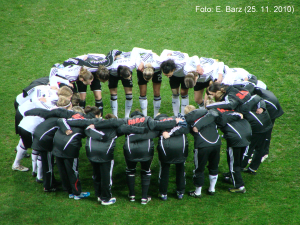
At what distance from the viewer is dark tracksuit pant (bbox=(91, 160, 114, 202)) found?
5883 millimetres

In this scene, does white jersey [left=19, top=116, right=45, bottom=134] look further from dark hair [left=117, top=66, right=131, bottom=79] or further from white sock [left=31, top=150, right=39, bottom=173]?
dark hair [left=117, top=66, right=131, bottom=79]

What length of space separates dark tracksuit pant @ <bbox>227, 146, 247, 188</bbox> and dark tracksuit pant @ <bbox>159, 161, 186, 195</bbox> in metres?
0.95

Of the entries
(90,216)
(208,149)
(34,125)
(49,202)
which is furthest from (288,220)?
(34,125)

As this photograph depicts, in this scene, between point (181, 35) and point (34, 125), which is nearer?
point (34, 125)

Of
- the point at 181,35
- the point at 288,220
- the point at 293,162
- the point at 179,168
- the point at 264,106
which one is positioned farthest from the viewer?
the point at 181,35

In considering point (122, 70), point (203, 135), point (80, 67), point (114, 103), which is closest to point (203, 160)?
point (203, 135)

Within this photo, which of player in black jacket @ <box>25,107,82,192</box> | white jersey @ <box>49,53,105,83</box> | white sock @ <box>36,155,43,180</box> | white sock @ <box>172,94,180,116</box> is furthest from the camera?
white sock @ <box>172,94,180,116</box>

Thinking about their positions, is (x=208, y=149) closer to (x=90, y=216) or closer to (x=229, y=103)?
(x=229, y=103)

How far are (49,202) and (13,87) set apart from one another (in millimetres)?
5369

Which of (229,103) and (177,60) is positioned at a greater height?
(177,60)

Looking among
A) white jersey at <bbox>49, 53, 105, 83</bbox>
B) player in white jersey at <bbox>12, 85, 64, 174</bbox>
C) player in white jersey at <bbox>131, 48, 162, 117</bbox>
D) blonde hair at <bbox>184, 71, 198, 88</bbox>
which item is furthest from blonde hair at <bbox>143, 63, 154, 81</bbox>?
player in white jersey at <bbox>12, 85, 64, 174</bbox>

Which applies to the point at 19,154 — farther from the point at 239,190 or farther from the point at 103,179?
the point at 239,190

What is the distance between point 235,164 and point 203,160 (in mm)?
709

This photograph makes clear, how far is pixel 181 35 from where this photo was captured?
12.7m
